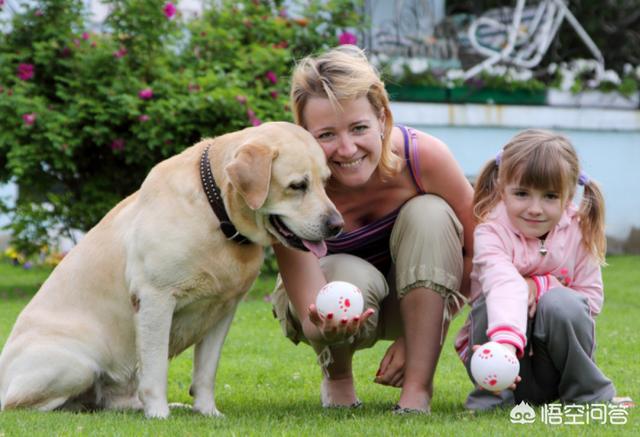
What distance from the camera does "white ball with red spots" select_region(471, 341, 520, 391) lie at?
11.2ft

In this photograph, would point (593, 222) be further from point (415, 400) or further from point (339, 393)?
point (339, 393)

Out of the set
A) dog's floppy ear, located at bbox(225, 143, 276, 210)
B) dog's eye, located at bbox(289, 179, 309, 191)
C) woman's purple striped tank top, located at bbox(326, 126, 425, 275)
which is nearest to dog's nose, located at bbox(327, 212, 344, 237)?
dog's eye, located at bbox(289, 179, 309, 191)

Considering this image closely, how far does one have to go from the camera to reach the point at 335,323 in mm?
3752

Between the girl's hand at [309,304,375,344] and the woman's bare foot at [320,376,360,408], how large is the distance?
59cm

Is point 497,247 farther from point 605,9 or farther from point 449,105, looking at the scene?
point 605,9

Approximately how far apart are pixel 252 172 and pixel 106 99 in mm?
5126

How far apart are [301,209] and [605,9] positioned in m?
11.3

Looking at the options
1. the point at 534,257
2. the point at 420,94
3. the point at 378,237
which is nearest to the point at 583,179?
the point at 534,257

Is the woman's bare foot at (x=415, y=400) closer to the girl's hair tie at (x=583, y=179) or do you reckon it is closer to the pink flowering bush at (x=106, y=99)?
the girl's hair tie at (x=583, y=179)

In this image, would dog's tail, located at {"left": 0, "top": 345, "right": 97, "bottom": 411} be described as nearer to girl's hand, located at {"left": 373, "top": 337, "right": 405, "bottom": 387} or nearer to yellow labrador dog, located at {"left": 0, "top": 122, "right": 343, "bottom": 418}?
yellow labrador dog, located at {"left": 0, "top": 122, "right": 343, "bottom": 418}

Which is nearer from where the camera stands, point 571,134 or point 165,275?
point 165,275

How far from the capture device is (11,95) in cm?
831

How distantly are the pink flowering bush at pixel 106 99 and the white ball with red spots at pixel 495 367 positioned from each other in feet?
17.7

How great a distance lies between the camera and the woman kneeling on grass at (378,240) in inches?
160
